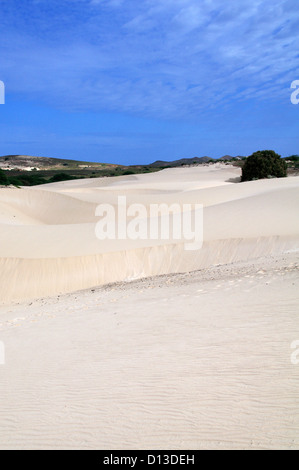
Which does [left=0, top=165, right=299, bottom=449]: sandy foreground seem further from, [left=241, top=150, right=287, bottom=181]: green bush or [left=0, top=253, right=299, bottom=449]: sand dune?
[left=241, top=150, right=287, bottom=181]: green bush

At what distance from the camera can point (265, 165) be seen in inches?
1383

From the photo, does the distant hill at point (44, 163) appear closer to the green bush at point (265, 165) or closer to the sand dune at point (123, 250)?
the green bush at point (265, 165)

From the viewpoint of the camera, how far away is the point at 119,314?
24.0ft

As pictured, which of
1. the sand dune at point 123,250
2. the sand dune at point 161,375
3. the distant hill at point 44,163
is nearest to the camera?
the sand dune at point 161,375

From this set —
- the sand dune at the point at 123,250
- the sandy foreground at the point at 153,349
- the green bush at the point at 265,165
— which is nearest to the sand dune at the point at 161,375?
the sandy foreground at the point at 153,349

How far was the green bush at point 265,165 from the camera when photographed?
3519 cm

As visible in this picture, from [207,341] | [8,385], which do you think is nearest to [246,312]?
[207,341]

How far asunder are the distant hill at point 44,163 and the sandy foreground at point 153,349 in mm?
72016

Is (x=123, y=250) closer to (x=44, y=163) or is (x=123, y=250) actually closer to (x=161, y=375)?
(x=161, y=375)

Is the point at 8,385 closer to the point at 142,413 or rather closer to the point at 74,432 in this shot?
the point at 74,432

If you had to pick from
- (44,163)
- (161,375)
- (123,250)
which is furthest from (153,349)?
(44,163)

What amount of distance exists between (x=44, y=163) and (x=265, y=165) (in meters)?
63.7

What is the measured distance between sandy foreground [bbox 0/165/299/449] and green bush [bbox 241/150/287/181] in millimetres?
22987
